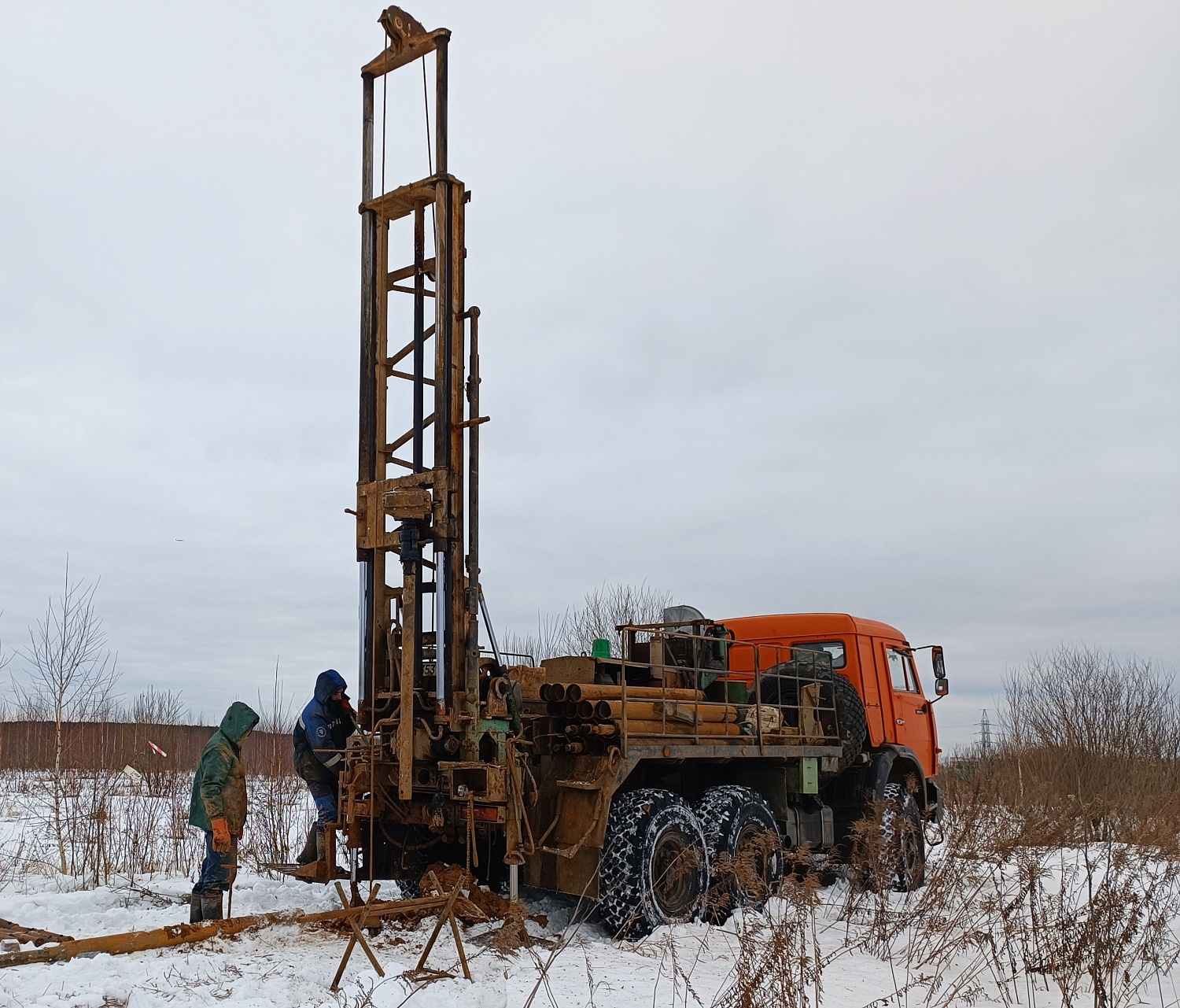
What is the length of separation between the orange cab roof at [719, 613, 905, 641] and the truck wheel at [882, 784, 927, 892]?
1.77m

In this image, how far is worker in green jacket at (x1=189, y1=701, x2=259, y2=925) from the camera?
8.12 meters

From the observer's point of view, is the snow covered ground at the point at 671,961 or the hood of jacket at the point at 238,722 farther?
the hood of jacket at the point at 238,722

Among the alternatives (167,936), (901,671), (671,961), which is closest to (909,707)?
(901,671)

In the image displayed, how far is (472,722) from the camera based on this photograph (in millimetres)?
7789

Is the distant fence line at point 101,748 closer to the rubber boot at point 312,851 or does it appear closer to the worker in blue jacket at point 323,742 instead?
the rubber boot at point 312,851

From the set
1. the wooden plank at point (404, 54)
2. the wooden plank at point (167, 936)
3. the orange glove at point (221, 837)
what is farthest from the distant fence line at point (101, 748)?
the wooden plank at point (404, 54)

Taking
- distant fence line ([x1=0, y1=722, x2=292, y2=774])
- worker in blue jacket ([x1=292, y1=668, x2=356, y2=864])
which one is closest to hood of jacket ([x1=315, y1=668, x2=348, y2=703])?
worker in blue jacket ([x1=292, y1=668, x2=356, y2=864])

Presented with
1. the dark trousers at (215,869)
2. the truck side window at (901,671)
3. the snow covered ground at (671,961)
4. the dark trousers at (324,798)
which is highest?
the truck side window at (901,671)

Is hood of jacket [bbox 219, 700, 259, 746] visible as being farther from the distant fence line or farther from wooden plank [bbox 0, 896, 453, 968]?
the distant fence line

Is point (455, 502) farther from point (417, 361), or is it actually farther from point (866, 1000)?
point (866, 1000)

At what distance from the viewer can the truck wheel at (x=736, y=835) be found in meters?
8.32

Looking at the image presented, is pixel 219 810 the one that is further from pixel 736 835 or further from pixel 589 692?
pixel 736 835

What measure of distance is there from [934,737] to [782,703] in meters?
3.46

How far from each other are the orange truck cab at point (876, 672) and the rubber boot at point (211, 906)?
19.1 feet
